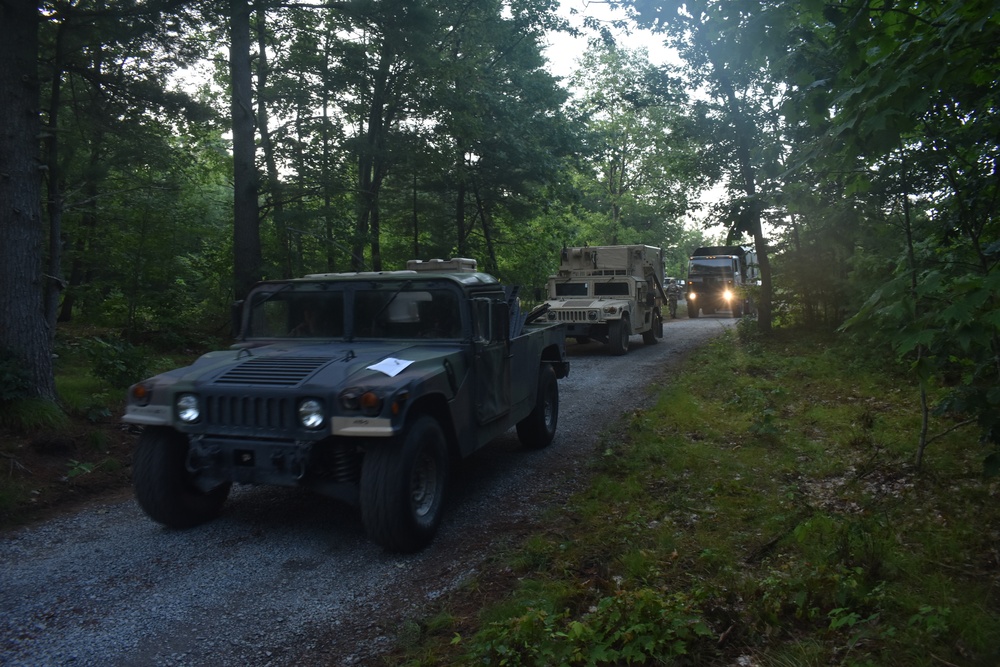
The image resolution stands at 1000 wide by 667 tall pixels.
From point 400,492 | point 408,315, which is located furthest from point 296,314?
point 400,492

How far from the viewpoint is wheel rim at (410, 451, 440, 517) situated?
505 centimetres

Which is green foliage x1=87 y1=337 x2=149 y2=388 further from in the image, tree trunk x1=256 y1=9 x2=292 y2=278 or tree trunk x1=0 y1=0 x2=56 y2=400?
tree trunk x1=256 y1=9 x2=292 y2=278

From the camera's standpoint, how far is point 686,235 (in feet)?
186

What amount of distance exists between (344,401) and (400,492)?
2.24 ft

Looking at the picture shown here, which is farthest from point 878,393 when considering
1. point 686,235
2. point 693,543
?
point 686,235

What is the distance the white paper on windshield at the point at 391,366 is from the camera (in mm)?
4929

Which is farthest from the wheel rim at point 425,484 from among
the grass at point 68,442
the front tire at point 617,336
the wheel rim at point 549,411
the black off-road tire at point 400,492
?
the front tire at point 617,336

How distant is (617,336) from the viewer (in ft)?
51.5

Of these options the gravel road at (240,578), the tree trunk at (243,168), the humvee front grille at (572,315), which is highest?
the tree trunk at (243,168)

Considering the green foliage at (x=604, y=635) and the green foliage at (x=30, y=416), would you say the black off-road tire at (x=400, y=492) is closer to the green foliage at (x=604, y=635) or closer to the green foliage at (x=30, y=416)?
the green foliage at (x=604, y=635)

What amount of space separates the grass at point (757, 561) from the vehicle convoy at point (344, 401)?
906 millimetres

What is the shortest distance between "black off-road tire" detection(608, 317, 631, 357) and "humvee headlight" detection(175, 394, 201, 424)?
11657mm

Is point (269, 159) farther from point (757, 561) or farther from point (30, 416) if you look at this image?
point (757, 561)

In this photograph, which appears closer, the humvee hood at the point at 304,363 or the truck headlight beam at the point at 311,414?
the truck headlight beam at the point at 311,414
